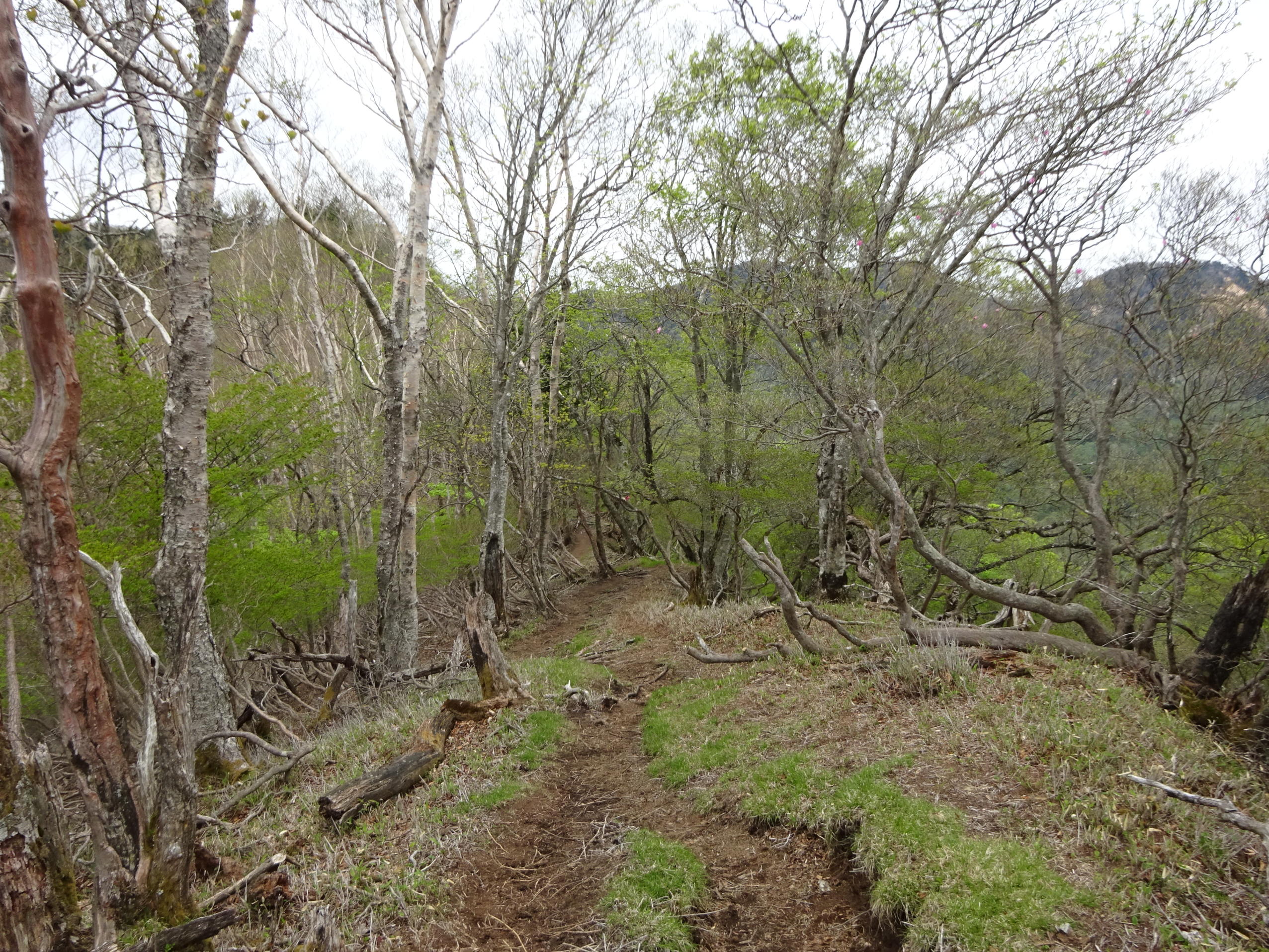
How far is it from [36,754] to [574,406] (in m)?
16.4

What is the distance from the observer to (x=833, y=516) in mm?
11398

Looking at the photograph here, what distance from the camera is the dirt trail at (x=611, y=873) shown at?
3.90 metres

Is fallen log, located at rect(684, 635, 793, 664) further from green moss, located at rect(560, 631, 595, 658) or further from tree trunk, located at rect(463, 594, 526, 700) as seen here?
green moss, located at rect(560, 631, 595, 658)

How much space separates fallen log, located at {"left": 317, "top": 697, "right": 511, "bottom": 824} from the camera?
501 centimetres

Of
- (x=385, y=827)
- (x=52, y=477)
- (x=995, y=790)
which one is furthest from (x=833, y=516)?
(x=52, y=477)

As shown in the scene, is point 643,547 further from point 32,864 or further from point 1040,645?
point 32,864

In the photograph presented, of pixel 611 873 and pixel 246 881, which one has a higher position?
pixel 246 881

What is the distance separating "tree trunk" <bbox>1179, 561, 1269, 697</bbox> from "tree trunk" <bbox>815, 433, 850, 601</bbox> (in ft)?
16.1

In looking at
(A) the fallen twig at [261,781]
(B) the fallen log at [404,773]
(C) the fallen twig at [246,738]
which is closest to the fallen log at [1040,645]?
(B) the fallen log at [404,773]

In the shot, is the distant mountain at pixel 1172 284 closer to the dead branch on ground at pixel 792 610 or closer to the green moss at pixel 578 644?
the dead branch on ground at pixel 792 610

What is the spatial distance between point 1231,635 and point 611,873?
23.2ft

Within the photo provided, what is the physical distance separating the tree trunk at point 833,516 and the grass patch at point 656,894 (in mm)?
7496

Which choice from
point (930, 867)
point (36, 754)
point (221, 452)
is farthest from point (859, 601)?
point (36, 754)

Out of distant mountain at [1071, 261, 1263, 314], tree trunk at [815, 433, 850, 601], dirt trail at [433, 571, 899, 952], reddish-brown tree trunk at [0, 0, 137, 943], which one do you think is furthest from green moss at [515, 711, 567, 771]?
distant mountain at [1071, 261, 1263, 314]
